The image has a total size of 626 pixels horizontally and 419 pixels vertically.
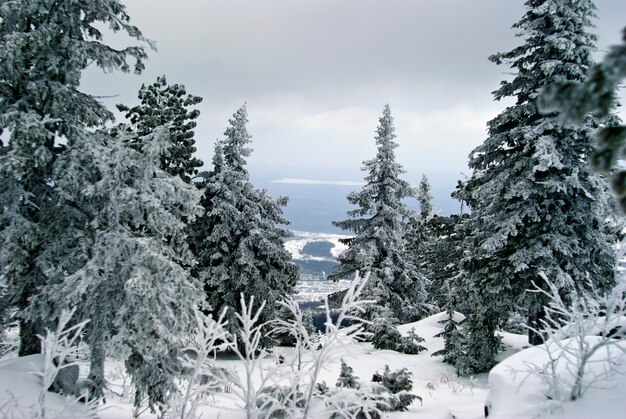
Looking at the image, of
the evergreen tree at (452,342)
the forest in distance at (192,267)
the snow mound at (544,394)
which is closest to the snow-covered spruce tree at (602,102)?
the forest in distance at (192,267)

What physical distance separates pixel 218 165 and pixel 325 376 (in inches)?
430

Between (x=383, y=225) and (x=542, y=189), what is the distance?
9.84 metres

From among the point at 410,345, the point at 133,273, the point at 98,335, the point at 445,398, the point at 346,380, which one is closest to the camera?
the point at 133,273

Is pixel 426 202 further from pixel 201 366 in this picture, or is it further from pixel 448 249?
pixel 201 366

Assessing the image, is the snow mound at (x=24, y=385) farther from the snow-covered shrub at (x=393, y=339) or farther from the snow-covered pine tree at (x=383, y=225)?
the snow-covered pine tree at (x=383, y=225)

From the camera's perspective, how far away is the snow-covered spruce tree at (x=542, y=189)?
489 inches

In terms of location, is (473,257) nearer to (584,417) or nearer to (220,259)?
(584,417)

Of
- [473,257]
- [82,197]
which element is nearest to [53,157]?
[82,197]

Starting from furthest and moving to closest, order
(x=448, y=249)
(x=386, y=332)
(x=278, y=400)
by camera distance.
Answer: (x=448, y=249) → (x=386, y=332) → (x=278, y=400)

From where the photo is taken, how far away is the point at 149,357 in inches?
331

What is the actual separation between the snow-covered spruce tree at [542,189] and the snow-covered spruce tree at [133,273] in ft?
30.7

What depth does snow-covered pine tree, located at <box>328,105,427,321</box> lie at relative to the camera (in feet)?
70.4

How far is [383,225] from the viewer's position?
21844mm

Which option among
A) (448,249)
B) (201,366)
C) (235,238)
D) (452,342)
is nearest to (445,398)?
(452,342)
